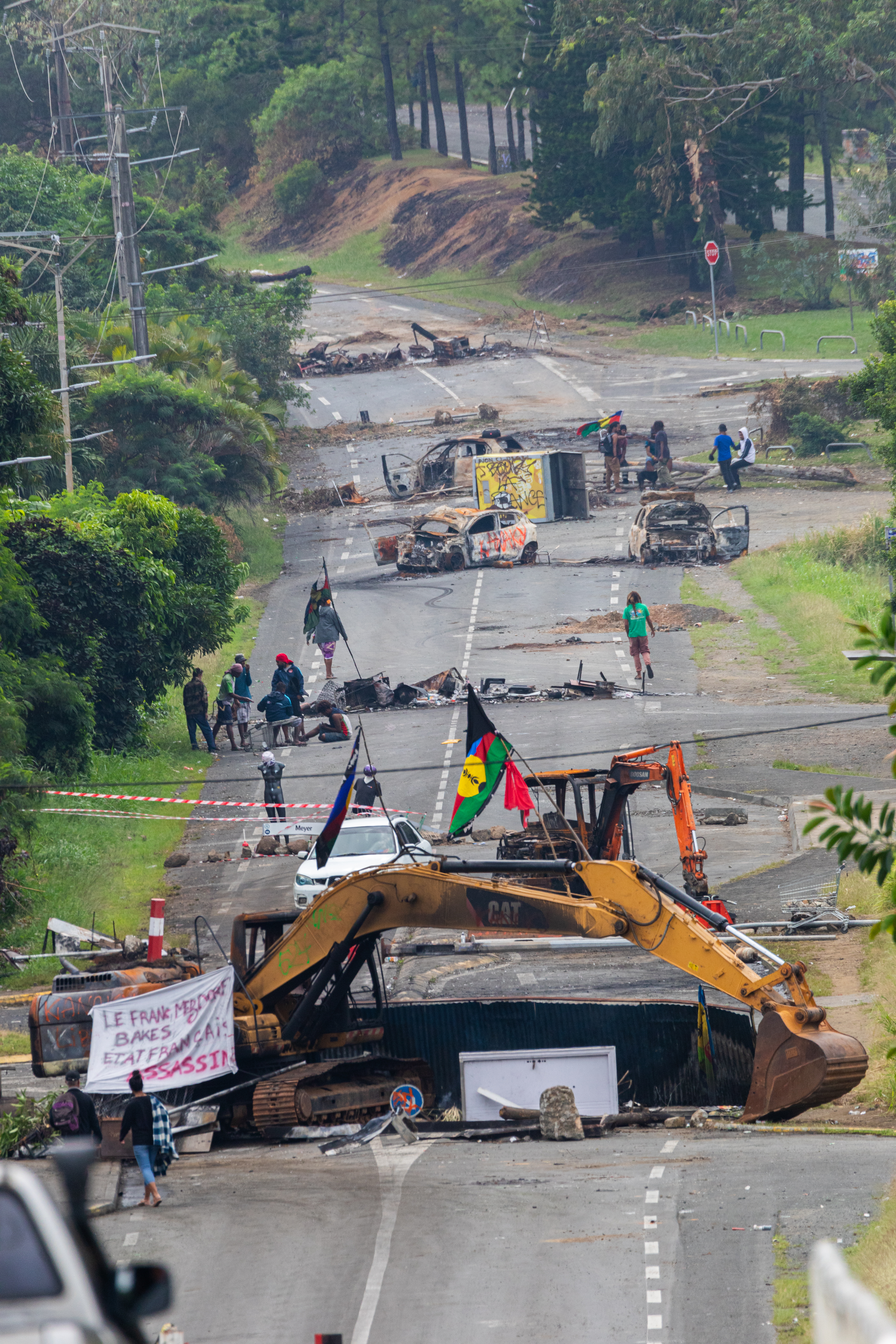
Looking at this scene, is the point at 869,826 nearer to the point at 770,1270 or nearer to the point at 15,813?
the point at 770,1270

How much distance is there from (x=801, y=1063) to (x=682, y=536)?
3140 centimetres

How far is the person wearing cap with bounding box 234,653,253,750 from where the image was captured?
3534 centimetres

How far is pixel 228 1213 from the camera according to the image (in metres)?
14.9

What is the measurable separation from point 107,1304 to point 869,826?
3169 millimetres

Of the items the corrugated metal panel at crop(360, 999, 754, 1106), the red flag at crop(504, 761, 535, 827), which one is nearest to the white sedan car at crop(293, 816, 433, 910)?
the corrugated metal panel at crop(360, 999, 754, 1106)

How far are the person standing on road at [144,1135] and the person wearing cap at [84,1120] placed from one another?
57cm

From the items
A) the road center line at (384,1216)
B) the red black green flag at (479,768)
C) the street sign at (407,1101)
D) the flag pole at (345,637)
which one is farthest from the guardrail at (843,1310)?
the flag pole at (345,637)

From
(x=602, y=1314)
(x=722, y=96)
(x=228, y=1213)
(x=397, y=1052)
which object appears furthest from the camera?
(x=722, y=96)

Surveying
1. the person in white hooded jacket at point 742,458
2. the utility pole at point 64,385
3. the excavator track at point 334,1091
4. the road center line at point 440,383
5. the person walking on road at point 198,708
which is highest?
the utility pole at point 64,385

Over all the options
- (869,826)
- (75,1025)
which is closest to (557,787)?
(75,1025)

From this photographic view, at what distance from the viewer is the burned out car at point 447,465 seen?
53.9 m

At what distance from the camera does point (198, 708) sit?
35.4 meters

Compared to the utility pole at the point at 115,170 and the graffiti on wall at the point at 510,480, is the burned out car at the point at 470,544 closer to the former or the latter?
the graffiti on wall at the point at 510,480

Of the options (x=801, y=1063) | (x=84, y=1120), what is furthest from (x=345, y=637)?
(x=801, y=1063)
